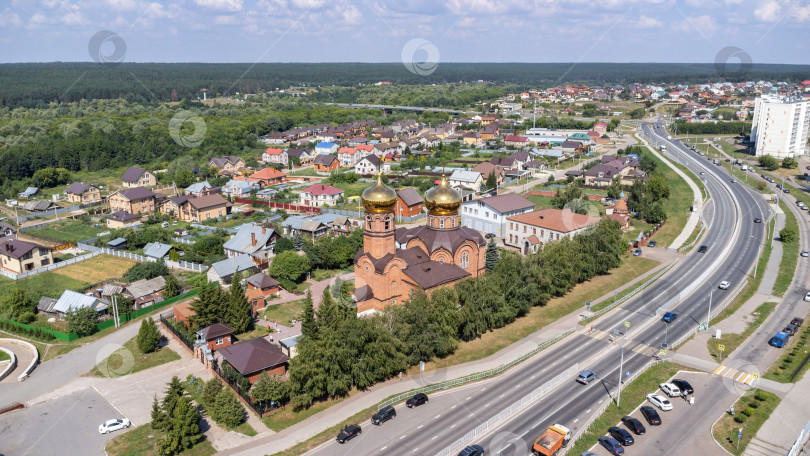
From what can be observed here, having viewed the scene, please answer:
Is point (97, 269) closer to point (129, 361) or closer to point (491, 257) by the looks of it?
point (129, 361)

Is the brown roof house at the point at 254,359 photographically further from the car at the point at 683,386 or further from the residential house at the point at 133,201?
the residential house at the point at 133,201

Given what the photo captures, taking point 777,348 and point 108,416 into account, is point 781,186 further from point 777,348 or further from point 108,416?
point 108,416

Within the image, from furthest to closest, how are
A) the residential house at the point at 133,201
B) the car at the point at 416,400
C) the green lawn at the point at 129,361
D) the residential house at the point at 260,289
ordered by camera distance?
the residential house at the point at 133,201
the residential house at the point at 260,289
the green lawn at the point at 129,361
the car at the point at 416,400

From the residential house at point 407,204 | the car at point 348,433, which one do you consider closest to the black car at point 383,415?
the car at point 348,433

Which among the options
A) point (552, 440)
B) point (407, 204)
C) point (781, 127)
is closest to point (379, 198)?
point (552, 440)

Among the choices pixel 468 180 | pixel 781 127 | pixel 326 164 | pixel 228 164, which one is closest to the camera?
pixel 468 180

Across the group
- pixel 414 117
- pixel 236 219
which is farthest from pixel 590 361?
pixel 414 117
